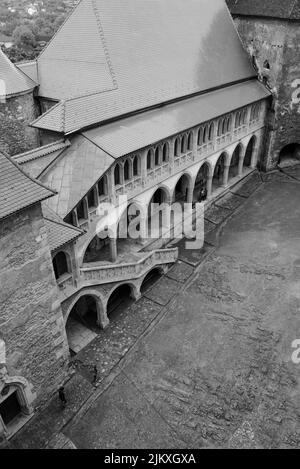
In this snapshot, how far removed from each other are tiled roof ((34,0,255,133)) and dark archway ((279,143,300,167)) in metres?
12.1

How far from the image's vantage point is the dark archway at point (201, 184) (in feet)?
105

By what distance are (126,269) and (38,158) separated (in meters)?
7.29

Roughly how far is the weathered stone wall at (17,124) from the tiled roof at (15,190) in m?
11.0

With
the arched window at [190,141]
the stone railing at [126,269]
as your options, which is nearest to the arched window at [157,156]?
the arched window at [190,141]

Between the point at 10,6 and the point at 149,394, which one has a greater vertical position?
the point at 10,6

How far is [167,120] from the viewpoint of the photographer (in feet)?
84.1

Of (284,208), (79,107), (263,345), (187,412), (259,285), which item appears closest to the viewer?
(187,412)

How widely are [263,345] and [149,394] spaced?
624 centimetres

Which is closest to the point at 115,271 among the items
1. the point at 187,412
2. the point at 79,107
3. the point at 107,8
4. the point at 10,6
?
the point at 187,412

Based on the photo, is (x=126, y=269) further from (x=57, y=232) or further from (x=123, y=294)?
(x=57, y=232)

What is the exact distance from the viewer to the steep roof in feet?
103

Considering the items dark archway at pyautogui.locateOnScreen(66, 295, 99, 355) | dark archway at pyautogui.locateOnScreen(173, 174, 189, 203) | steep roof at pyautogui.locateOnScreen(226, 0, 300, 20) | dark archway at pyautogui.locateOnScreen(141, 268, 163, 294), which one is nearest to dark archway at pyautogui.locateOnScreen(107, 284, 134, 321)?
dark archway at pyautogui.locateOnScreen(66, 295, 99, 355)

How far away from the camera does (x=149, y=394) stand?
18109 millimetres
